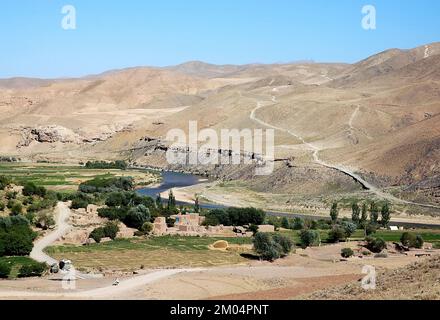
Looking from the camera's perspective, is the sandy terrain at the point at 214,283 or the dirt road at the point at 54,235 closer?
the sandy terrain at the point at 214,283

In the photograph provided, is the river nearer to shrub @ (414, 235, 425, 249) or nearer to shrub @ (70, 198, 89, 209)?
shrub @ (414, 235, 425, 249)

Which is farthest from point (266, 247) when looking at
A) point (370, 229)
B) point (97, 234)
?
point (370, 229)

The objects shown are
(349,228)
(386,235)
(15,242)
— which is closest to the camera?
(15,242)

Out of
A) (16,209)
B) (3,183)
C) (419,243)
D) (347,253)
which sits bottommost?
(419,243)

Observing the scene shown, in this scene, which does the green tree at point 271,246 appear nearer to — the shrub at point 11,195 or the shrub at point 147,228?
the shrub at point 147,228

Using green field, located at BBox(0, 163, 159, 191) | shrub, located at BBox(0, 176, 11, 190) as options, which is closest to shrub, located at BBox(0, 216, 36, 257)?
shrub, located at BBox(0, 176, 11, 190)

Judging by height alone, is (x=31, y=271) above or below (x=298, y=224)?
above

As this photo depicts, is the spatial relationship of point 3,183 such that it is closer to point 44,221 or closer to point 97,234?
point 44,221

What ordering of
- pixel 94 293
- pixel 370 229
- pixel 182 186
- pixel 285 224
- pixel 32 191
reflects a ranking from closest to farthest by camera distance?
pixel 94 293 → pixel 370 229 → pixel 285 224 → pixel 32 191 → pixel 182 186

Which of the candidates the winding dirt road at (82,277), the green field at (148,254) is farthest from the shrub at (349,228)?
the winding dirt road at (82,277)

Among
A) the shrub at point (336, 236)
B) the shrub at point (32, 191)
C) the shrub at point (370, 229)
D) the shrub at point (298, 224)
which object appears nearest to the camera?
the shrub at point (336, 236)
